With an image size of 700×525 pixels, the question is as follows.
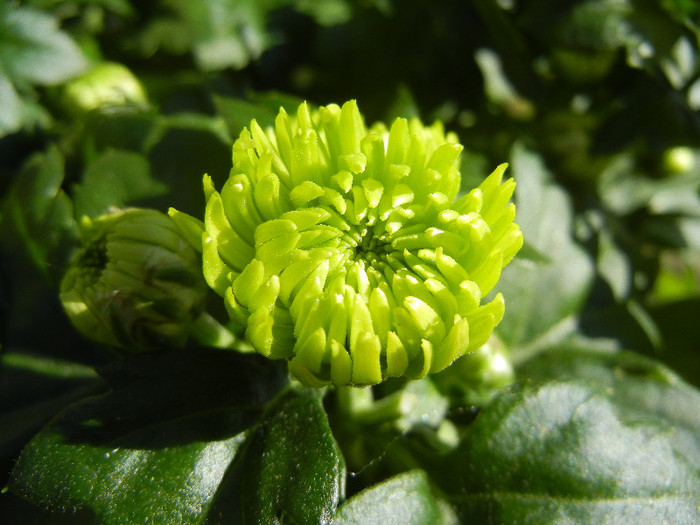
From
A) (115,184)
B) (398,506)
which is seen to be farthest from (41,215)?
(398,506)

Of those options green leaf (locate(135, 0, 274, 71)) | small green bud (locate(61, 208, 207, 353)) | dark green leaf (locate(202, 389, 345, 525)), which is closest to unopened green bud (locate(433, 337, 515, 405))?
dark green leaf (locate(202, 389, 345, 525))

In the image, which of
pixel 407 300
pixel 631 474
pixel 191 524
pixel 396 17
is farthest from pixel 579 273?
pixel 191 524

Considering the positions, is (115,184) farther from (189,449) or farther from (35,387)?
(189,449)

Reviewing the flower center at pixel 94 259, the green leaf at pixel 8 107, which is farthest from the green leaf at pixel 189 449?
the green leaf at pixel 8 107

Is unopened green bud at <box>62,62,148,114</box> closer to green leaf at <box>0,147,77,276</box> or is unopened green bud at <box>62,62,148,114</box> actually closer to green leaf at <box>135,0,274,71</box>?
green leaf at <box>135,0,274,71</box>

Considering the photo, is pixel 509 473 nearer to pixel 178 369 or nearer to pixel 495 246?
pixel 495 246
